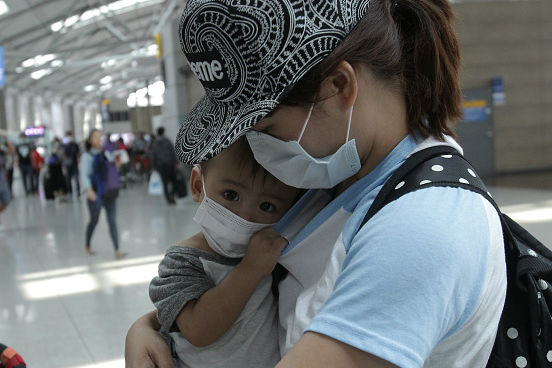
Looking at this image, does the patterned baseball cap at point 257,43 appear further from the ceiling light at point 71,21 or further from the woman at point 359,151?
the ceiling light at point 71,21

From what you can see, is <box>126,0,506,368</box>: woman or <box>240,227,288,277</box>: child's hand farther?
<box>240,227,288,277</box>: child's hand

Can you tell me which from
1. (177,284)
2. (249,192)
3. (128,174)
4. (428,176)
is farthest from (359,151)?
(128,174)

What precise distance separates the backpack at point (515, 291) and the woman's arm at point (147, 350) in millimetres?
→ 763

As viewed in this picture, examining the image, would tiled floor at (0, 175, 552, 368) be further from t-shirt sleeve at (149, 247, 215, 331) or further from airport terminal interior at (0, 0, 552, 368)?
t-shirt sleeve at (149, 247, 215, 331)

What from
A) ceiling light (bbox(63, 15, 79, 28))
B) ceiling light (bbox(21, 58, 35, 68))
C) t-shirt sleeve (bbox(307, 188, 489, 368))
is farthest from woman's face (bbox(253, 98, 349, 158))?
ceiling light (bbox(21, 58, 35, 68))

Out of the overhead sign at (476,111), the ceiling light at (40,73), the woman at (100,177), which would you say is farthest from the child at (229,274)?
the ceiling light at (40,73)

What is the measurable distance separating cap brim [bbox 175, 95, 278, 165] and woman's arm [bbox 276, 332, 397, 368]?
0.34 meters

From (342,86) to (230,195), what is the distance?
55cm

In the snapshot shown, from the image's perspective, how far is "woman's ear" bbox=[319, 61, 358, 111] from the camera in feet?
2.86

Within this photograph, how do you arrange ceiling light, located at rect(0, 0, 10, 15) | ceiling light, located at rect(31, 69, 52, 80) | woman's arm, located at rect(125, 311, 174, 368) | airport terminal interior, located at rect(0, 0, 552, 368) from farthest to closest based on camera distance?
1. ceiling light, located at rect(31, 69, 52, 80)
2. ceiling light, located at rect(0, 0, 10, 15)
3. airport terminal interior, located at rect(0, 0, 552, 368)
4. woman's arm, located at rect(125, 311, 174, 368)

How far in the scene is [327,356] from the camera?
0.72m

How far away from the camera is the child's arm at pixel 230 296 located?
3.95ft

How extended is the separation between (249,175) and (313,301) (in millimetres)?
443

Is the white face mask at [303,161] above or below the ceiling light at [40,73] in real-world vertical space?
below
